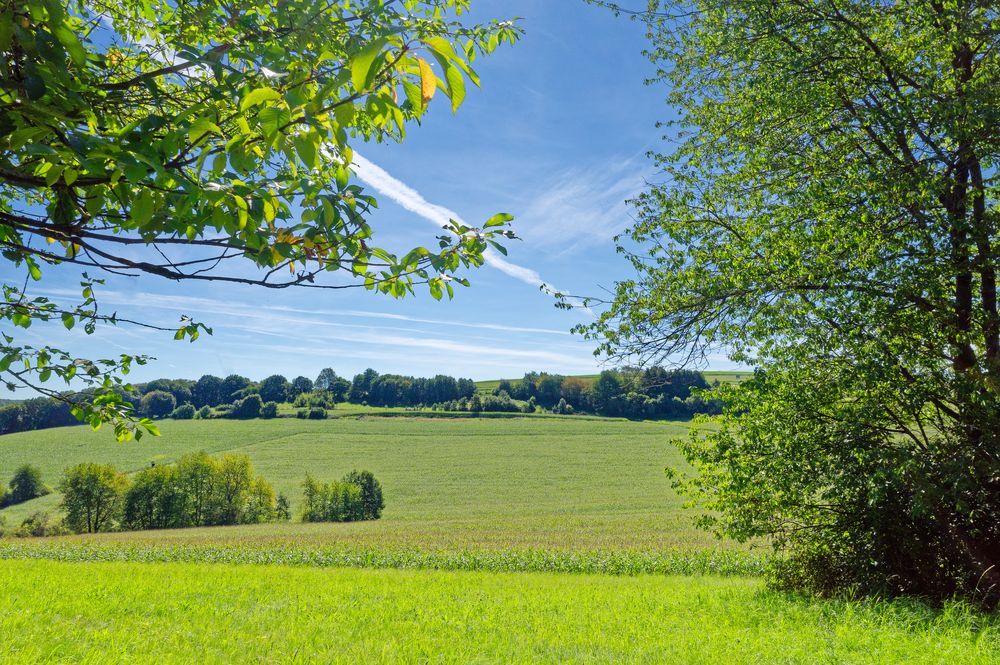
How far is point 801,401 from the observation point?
8.98m

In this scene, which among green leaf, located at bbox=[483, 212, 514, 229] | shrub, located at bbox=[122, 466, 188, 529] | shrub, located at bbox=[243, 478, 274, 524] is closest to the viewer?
green leaf, located at bbox=[483, 212, 514, 229]

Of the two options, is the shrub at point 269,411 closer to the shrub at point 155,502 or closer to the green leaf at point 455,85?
the shrub at point 155,502

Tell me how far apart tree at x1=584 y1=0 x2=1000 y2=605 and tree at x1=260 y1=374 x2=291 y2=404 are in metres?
133

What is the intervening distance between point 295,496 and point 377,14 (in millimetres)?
64753

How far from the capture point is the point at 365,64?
4.74 feet

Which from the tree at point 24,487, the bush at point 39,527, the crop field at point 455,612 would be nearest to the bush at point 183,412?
the tree at point 24,487

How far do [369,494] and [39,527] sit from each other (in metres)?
29.0

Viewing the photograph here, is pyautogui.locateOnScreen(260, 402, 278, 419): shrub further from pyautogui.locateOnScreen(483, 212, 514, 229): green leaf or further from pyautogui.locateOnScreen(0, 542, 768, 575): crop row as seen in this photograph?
pyautogui.locateOnScreen(483, 212, 514, 229): green leaf

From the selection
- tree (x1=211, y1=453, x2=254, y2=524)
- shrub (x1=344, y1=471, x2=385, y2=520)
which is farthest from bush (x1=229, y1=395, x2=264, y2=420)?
shrub (x1=344, y1=471, x2=385, y2=520)

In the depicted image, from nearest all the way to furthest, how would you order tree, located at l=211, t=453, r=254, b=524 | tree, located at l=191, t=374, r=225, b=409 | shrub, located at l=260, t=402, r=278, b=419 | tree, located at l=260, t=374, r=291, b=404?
tree, located at l=211, t=453, r=254, b=524
shrub, located at l=260, t=402, r=278, b=419
tree, located at l=191, t=374, r=225, b=409
tree, located at l=260, t=374, r=291, b=404

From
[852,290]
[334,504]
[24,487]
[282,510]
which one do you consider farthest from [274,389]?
[852,290]

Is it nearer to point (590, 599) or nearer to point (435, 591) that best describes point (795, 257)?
point (590, 599)

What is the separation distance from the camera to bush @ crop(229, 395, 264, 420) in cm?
11481

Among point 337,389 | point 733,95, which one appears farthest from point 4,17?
point 337,389
